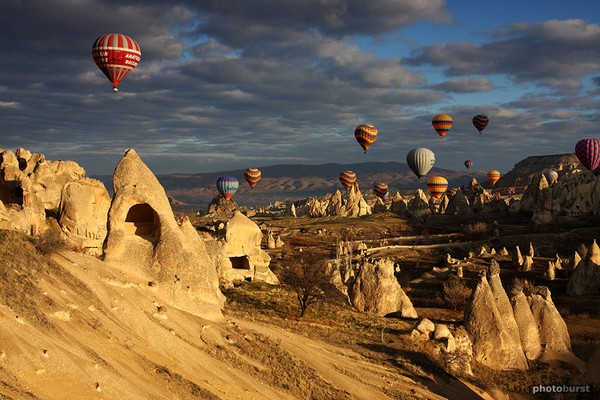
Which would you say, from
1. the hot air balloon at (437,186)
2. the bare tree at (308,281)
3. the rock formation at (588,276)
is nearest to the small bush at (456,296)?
the rock formation at (588,276)

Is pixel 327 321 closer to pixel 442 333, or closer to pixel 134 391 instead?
pixel 442 333

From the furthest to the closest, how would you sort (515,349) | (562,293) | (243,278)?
(562,293) → (243,278) → (515,349)

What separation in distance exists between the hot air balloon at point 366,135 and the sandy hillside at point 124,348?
3403 inches

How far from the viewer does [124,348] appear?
1448 centimetres

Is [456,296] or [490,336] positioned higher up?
[490,336]

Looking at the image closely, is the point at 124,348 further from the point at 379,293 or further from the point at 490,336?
the point at 379,293

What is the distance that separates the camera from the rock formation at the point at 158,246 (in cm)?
1911

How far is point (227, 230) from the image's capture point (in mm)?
44406

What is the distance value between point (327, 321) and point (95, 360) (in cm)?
1842

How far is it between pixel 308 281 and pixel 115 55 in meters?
27.1

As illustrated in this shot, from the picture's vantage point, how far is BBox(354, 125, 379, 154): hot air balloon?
10625 centimetres

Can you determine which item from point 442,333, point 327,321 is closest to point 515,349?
point 442,333

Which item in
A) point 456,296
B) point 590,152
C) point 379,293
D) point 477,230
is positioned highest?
point 590,152

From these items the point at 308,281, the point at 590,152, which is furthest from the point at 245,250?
the point at 590,152
